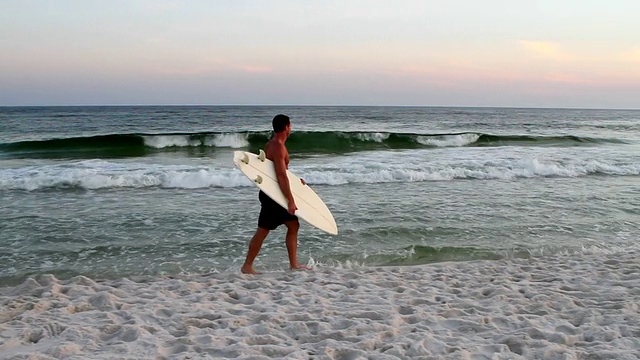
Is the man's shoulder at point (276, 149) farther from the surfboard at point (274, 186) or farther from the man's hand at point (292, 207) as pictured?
the man's hand at point (292, 207)

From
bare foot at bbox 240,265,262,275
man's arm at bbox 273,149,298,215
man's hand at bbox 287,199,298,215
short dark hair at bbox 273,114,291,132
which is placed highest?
short dark hair at bbox 273,114,291,132

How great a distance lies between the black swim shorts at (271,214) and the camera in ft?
18.2

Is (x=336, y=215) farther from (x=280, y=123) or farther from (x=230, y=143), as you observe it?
(x=230, y=143)

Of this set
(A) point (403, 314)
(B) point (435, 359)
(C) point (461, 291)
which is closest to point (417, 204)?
(C) point (461, 291)

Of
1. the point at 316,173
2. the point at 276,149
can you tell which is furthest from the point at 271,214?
the point at 316,173

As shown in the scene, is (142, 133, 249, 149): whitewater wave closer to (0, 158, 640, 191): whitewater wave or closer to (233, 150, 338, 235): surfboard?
(0, 158, 640, 191): whitewater wave

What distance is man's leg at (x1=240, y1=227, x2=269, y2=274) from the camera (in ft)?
18.7

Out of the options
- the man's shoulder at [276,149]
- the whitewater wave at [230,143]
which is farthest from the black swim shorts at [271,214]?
the whitewater wave at [230,143]

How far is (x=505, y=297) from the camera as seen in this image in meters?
4.70

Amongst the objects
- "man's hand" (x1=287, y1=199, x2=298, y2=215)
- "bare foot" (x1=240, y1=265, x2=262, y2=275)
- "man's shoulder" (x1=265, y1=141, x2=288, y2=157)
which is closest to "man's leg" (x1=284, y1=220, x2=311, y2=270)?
"man's hand" (x1=287, y1=199, x2=298, y2=215)

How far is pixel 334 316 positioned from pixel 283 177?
169 centimetres

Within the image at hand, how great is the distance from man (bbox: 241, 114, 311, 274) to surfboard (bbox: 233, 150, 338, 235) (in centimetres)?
7

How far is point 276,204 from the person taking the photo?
556 centimetres

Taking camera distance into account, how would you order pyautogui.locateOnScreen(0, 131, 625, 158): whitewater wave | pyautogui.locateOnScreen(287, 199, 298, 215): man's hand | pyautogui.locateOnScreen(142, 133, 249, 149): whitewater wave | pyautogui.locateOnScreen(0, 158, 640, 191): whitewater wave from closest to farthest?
pyautogui.locateOnScreen(287, 199, 298, 215): man's hand, pyautogui.locateOnScreen(0, 158, 640, 191): whitewater wave, pyautogui.locateOnScreen(0, 131, 625, 158): whitewater wave, pyautogui.locateOnScreen(142, 133, 249, 149): whitewater wave
